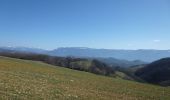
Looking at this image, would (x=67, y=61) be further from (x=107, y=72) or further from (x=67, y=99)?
(x=67, y=99)

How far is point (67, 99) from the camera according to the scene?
Result: 22453mm

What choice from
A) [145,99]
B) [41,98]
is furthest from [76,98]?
[145,99]

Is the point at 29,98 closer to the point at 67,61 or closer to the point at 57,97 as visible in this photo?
the point at 57,97

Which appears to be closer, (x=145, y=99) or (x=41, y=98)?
(x=41, y=98)

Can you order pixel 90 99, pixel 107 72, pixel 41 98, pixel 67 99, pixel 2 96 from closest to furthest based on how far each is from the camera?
1. pixel 2 96
2. pixel 41 98
3. pixel 67 99
4. pixel 90 99
5. pixel 107 72

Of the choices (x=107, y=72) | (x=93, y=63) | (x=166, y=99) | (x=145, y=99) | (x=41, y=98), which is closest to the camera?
(x=41, y=98)

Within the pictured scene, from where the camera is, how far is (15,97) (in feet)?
64.1

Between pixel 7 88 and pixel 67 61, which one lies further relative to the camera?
pixel 67 61

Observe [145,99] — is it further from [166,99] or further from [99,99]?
[99,99]

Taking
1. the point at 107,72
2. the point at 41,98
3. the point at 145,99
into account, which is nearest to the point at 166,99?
the point at 145,99

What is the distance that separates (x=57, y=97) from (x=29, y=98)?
2.93 meters

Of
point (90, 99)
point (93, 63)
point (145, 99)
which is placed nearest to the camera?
point (90, 99)

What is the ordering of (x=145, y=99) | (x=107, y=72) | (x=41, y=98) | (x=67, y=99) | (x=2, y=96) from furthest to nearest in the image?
(x=107, y=72), (x=145, y=99), (x=67, y=99), (x=41, y=98), (x=2, y=96)

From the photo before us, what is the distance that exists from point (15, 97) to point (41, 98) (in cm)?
196
